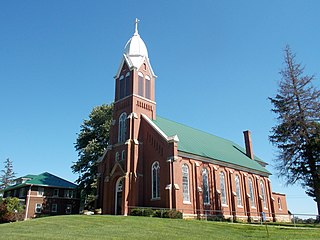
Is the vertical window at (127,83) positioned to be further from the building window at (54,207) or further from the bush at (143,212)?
the building window at (54,207)

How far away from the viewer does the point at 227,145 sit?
154ft

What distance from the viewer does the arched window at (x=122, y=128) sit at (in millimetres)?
33938

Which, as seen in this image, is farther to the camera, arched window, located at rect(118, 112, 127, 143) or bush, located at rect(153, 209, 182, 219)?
arched window, located at rect(118, 112, 127, 143)

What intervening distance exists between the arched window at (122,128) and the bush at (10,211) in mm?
14876

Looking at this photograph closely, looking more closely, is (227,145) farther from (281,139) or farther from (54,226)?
(54,226)

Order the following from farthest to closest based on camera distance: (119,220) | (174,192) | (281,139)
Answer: (281,139)
(174,192)
(119,220)

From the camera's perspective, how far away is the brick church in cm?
2947

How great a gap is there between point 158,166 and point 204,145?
10.2 meters

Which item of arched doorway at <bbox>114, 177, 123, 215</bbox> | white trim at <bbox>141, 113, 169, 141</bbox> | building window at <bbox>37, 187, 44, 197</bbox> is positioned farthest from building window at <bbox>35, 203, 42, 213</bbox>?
white trim at <bbox>141, 113, 169, 141</bbox>

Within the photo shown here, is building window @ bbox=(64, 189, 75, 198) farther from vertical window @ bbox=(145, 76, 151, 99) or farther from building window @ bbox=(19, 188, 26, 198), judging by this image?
vertical window @ bbox=(145, 76, 151, 99)

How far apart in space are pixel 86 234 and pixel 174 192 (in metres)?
13.1

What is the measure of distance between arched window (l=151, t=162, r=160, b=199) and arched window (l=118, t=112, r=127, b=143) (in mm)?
5347

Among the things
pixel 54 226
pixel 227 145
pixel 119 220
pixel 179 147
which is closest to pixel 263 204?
pixel 227 145

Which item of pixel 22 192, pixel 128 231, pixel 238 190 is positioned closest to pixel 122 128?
pixel 238 190
